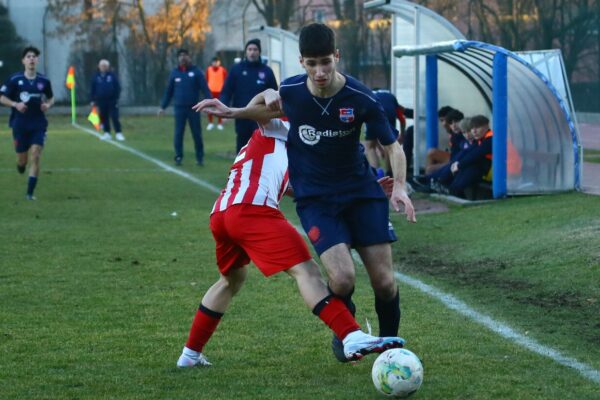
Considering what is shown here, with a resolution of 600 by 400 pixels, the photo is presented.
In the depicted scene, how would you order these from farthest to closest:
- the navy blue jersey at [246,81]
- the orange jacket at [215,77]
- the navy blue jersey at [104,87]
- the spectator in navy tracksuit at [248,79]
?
the orange jacket at [215,77]
the navy blue jersey at [104,87]
the navy blue jersey at [246,81]
the spectator in navy tracksuit at [248,79]

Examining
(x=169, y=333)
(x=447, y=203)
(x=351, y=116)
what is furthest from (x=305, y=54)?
(x=447, y=203)

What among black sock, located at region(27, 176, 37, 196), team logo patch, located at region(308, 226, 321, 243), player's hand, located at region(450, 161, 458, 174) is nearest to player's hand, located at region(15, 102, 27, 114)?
black sock, located at region(27, 176, 37, 196)

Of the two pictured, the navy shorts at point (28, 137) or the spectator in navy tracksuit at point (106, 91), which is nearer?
the navy shorts at point (28, 137)

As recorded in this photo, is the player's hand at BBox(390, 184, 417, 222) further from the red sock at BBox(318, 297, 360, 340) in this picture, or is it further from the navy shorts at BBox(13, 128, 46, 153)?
the navy shorts at BBox(13, 128, 46, 153)

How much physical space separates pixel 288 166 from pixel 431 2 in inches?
1226

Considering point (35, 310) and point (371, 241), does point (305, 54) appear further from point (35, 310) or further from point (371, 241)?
point (35, 310)

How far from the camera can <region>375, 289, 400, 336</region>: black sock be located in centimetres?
600

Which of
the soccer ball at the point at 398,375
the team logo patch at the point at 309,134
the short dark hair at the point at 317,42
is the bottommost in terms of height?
the soccer ball at the point at 398,375

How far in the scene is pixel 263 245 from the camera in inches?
225

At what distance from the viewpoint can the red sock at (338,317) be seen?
215 inches

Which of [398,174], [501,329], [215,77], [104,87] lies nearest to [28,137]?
[501,329]

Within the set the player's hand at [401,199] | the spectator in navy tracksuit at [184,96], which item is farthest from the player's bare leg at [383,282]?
the spectator in navy tracksuit at [184,96]

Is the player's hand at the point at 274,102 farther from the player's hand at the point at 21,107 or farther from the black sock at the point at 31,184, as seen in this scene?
the black sock at the point at 31,184

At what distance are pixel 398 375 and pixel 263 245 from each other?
1.00 metres
